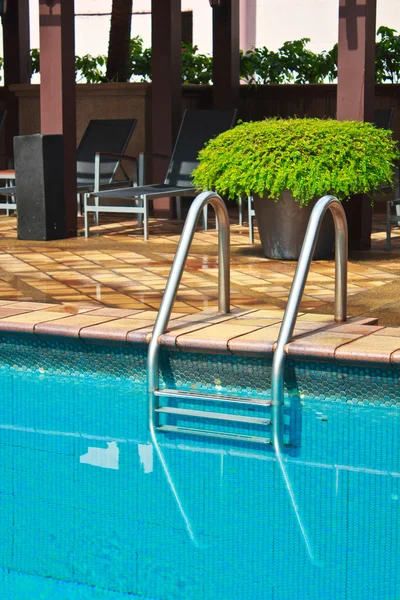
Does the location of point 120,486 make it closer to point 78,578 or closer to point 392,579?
point 78,578

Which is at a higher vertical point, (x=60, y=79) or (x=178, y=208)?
(x=60, y=79)

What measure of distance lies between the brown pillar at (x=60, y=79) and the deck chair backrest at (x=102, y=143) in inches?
54.2

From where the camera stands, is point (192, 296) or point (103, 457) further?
point (192, 296)

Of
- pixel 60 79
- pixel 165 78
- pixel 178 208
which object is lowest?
pixel 178 208

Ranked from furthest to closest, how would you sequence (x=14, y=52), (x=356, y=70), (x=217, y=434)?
(x=14, y=52) → (x=356, y=70) → (x=217, y=434)

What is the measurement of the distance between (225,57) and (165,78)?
2.86 feet

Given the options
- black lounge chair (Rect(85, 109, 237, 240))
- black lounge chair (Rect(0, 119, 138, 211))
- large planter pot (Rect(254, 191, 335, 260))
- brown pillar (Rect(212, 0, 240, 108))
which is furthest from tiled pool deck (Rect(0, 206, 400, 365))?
brown pillar (Rect(212, 0, 240, 108))

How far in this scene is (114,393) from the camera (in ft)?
14.7

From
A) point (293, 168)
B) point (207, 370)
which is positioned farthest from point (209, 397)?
point (293, 168)

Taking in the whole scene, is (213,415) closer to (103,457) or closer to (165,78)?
(103,457)

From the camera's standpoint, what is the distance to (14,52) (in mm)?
11578

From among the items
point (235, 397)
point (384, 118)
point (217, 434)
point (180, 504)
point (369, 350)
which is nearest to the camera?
point (180, 504)

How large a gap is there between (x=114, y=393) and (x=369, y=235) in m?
3.79

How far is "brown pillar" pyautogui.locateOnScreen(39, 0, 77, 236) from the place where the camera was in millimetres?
8289
